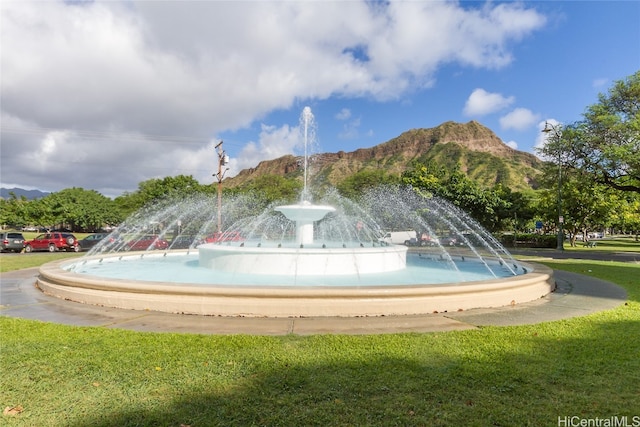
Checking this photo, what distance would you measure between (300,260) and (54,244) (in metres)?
28.6

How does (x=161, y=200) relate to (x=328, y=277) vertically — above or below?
above

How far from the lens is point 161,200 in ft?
221

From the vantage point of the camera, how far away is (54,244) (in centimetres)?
3138

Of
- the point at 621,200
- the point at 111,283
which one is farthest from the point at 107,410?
the point at 621,200

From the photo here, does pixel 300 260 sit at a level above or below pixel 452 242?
above

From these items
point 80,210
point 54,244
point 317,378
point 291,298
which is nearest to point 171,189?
point 80,210

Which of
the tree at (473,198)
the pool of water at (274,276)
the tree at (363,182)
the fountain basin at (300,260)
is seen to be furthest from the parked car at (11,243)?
the tree at (473,198)

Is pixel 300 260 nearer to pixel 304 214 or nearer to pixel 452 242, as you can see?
pixel 304 214

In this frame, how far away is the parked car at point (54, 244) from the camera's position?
3127 centimetres

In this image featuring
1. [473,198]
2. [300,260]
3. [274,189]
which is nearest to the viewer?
[300,260]

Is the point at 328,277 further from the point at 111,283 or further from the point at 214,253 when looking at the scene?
the point at 111,283

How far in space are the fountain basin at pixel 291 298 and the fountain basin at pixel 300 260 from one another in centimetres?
349

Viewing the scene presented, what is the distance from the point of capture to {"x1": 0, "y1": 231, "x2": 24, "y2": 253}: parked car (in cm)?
3058

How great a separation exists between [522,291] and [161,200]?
66037 millimetres
